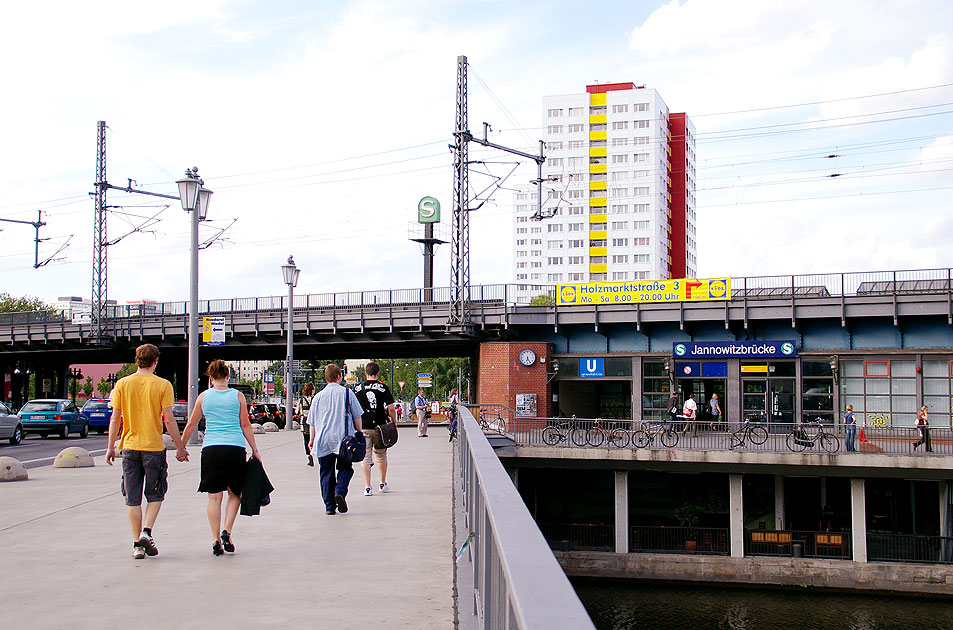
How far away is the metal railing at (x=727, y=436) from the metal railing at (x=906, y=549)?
320 cm

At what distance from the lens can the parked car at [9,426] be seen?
29.3m

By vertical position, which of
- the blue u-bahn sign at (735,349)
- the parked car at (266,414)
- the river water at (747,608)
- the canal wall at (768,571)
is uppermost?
the blue u-bahn sign at (735,349)

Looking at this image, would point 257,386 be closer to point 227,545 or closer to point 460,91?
point 460,91

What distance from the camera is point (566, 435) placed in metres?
30.5

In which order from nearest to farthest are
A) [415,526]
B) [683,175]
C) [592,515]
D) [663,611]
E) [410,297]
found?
[415,526], [663,611], [592,515], [410,297], [683,175]

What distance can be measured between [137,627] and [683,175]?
4570 inches

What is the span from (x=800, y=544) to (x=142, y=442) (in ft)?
84.3

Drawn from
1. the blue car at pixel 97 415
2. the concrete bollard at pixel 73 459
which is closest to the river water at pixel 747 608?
the concrete bollard at pixel 73 459

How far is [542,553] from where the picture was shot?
2590mm

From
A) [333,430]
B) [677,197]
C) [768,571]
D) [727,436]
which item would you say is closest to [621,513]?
[727,436]

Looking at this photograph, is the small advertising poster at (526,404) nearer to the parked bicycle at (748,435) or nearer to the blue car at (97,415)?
the parked bicycle at (748,435)

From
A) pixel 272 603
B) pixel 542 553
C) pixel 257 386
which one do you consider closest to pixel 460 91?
pixel 272 603

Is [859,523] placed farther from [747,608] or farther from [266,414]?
[266,414]

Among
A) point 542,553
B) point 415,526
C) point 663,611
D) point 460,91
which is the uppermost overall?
point 460,91
